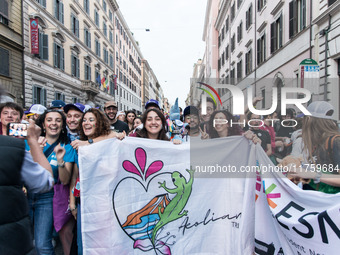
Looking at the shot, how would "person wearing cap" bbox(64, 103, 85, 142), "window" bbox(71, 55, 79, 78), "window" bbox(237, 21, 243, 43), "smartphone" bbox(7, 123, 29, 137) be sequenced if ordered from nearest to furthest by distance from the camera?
"smartphone" bbox(7, 123, 29, 137)
"person wearing cap" bbox(64, 103, 85, 142)
"window" bbox(237, 21, 243, 43)
"window" bbox(71, 55, 79, 78)

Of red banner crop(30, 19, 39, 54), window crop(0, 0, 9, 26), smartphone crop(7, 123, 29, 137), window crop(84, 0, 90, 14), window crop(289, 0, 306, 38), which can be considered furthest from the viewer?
window crop(84, 0, 90, 14)

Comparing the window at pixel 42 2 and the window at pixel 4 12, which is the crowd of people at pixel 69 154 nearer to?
the window at pixel 4 12

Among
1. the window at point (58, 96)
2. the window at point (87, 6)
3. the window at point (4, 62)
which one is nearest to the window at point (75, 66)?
the window at point (58, 96)

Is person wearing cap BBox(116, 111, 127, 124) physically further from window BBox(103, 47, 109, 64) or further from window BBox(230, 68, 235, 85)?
window BBox(103, 47, 109, 64)

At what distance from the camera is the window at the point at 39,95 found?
17.6 m

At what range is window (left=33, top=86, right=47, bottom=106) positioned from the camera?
1758 centimetres

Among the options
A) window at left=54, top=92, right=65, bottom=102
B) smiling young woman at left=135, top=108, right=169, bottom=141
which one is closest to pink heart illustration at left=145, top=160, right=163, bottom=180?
smiling young woman at left=135, top=108, right=169, bottom=141

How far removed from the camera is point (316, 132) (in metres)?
2.48

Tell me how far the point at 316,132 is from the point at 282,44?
Answer: 13.7 metres

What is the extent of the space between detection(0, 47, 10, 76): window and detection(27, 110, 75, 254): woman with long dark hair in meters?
14.1

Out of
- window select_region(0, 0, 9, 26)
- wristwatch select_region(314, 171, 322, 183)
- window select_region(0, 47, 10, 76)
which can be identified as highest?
window select_region(0, 0, 9, 26)

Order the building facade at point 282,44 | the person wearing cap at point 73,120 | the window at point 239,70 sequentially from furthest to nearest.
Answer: the window at point 239,70
the building facade at point 282,44
the person wearing cap at point 73,120

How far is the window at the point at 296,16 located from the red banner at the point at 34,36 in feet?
50.9

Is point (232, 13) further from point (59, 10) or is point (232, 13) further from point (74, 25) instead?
point (59, 10)
